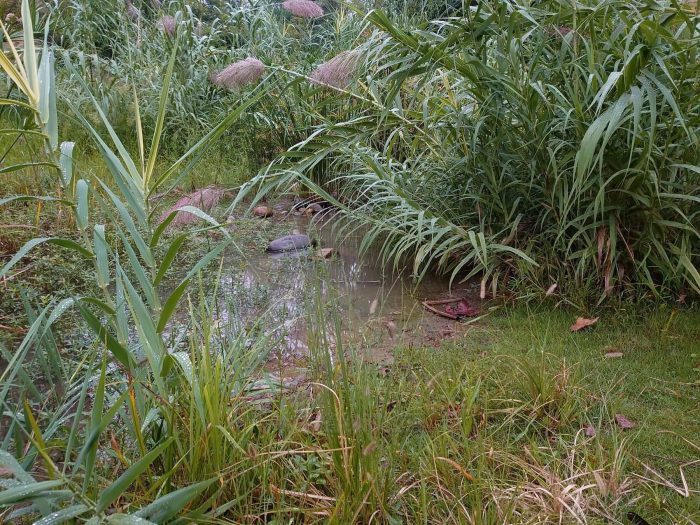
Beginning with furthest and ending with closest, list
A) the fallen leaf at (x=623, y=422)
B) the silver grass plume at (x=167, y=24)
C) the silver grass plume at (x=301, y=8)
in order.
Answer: the silver grass plume at (x=167, y=24)
the silver grass plume at (x=301, y=8)
the fallen leaf at (x=623, y=422)

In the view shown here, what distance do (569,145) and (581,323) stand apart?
2.48 ft

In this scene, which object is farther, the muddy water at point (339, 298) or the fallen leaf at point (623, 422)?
the muddy water at point (339, 298)

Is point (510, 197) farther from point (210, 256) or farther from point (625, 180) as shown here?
point (210, 256)

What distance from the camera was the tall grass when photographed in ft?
8.59

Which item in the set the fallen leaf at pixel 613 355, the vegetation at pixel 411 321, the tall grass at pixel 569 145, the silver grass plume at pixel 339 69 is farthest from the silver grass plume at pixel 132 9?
the fallen leaf at pixel 613 355

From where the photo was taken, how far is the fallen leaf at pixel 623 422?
1.99 meters

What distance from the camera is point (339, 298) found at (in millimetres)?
3002

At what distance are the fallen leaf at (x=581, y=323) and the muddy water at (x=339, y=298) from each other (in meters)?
0.47

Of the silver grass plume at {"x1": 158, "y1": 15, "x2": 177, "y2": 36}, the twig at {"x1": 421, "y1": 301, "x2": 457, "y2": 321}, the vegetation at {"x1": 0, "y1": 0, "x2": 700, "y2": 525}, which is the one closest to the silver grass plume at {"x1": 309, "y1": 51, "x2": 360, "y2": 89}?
the vegetation at {"x1": 0, "y1": 0, "x2": 700, "y2": 525}

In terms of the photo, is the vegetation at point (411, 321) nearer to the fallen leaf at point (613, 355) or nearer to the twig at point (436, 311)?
the fallen leaf at point (613, 355)

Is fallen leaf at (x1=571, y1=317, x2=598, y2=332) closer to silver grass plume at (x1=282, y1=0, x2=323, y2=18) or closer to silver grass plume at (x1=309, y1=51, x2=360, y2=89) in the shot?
silver grass plume at (x1=309, y1=51, x2=360, y2=89)

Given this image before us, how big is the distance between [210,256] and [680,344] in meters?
1.87

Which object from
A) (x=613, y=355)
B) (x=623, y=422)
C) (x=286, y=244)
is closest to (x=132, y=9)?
(x=286, y=244)

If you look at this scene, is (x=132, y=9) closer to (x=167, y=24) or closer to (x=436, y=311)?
(x=167, y=24)
